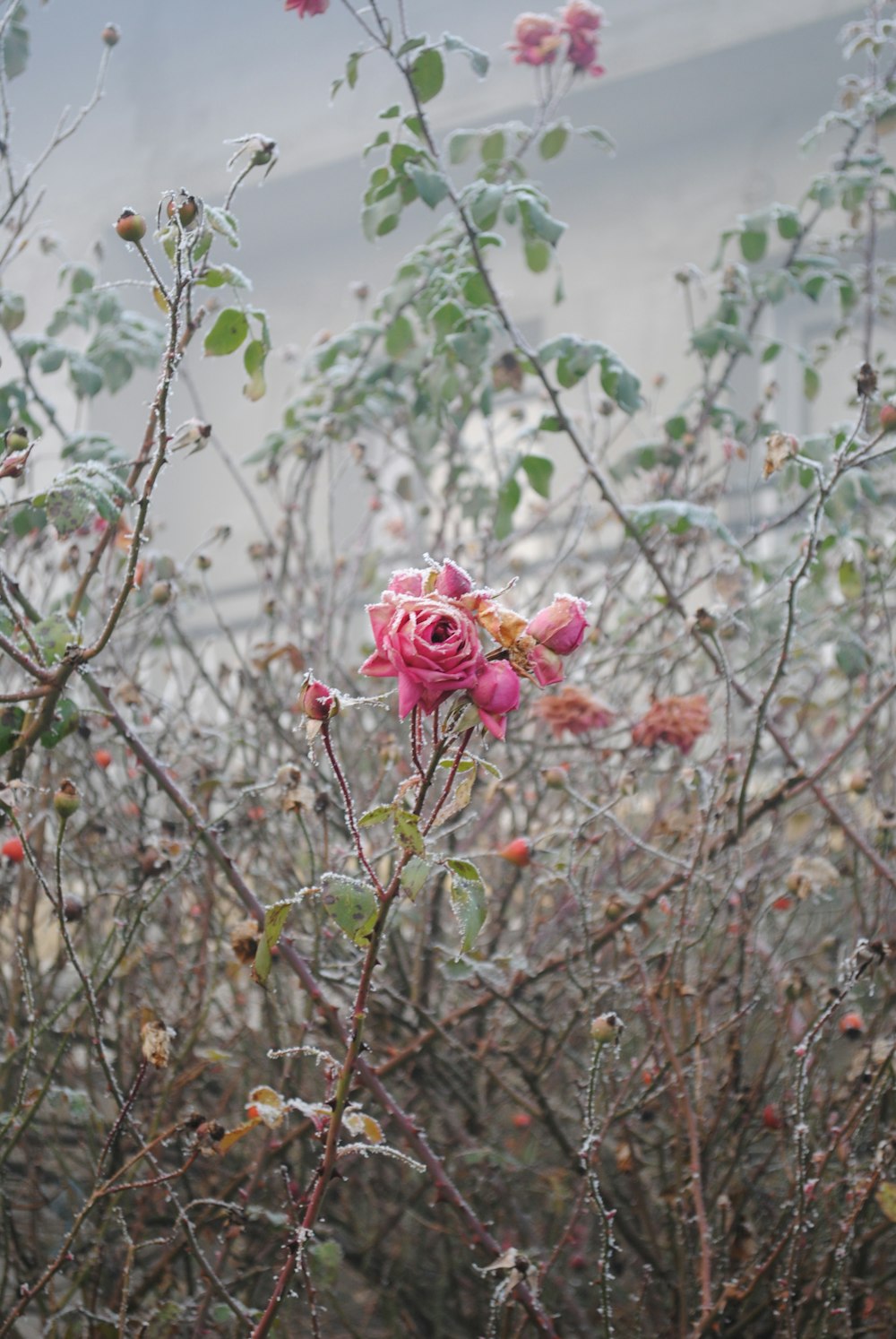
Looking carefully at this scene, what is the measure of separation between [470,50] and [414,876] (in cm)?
115

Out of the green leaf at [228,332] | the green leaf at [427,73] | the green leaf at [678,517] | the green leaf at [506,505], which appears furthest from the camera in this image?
the green leaf at [506,505]

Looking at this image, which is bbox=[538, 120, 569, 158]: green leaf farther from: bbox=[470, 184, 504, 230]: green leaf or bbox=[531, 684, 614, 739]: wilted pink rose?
bbox=[531, 684, 614, 739]: wilted pink rose

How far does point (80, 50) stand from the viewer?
3.39 m

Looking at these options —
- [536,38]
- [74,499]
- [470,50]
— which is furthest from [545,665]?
[536,38]

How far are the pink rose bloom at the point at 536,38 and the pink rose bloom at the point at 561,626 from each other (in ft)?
4.48

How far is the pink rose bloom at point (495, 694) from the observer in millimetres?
618

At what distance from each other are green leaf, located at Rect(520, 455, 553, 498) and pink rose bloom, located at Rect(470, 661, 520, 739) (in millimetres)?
837

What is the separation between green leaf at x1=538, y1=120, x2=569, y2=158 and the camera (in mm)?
1672

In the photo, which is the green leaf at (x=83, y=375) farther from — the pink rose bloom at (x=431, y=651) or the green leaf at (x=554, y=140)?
the pink rose bloom at (x=431, y=651)

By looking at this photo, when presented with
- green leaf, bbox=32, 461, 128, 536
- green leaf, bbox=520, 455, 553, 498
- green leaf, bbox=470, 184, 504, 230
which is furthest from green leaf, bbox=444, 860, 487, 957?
green leaf, bbox=470, 184, 504, 230

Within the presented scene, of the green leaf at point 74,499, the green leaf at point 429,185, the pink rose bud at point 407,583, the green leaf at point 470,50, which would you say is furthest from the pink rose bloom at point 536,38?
the pink rose bud at point 407,583

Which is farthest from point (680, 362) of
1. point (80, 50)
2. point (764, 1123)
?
point (764, 1123)

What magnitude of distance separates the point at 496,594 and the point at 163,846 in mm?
593

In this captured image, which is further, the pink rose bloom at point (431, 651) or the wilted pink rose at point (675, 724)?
the wilted pink rose at point (675, 724)
